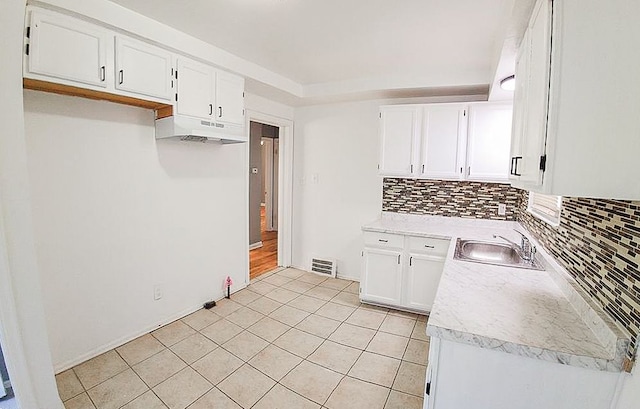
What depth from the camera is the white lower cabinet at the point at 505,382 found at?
105 cm

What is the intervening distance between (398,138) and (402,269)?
1.40 metres

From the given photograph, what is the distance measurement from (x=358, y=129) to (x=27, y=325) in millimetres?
3448

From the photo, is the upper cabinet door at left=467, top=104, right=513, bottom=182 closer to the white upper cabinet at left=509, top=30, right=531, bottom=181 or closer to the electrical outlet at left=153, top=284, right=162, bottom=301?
the white upper cabinet at left=509, top=30, right=531, bottom=181

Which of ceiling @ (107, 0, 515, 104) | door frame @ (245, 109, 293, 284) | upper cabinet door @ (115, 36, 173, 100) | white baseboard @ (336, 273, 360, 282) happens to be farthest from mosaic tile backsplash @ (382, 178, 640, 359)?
door frame @ (245, 109, 293, 284)

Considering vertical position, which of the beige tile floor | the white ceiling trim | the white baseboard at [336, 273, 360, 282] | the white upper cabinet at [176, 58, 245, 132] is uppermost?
the white ceiling trim

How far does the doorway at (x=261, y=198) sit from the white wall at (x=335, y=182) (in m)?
0.66

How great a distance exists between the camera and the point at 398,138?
327 centimetres

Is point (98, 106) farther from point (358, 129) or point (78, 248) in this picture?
point (358, 129)

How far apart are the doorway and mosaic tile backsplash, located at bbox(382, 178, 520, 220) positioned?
2005mm

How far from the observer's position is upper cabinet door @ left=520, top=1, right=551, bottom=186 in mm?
981

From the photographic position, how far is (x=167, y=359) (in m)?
2.28

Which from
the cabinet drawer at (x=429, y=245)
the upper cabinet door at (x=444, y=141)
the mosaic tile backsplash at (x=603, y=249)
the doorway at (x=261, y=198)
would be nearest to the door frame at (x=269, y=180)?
the doorway at (x=261, y=198)

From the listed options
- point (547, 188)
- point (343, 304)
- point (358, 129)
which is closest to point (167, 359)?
point (343, 304)

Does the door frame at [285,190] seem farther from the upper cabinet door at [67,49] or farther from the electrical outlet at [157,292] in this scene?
the upper cabinet door at [67,49]
